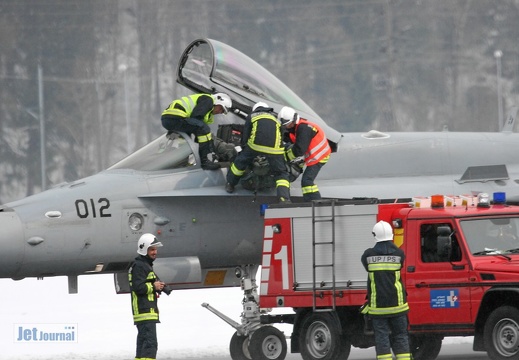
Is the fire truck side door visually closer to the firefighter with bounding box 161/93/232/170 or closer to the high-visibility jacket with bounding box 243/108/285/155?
the high-visibility jacket with bounding box 243/108/285/155

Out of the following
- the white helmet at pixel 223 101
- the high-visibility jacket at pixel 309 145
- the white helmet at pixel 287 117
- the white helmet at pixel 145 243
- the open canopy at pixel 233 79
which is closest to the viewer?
the white helmet at pixel 145 243

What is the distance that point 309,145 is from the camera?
13945 mm

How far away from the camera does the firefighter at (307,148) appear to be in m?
13.8

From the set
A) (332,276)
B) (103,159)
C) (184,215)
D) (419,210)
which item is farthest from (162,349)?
(103,159)

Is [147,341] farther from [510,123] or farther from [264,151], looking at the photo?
[510,123]

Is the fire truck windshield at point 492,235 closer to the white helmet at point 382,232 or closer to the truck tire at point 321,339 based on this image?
the white helmet at point 382,232

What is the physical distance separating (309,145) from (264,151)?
676 mm

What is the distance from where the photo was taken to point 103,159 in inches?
1956

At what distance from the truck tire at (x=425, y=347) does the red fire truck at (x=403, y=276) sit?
0.01 meters

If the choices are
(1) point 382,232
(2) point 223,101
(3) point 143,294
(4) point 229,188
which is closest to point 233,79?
(2) point 223,101

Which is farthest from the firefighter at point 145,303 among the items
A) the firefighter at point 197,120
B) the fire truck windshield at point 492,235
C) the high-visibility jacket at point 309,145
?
the fire truck windshield at point 492,235

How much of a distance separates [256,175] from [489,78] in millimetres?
41708

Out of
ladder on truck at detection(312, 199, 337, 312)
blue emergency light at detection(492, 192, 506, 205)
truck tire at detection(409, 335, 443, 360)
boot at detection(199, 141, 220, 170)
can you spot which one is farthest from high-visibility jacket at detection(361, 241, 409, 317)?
boot at detection(199, 141, 220, 170)

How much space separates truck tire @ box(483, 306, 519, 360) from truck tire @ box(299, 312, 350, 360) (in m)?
1.90
